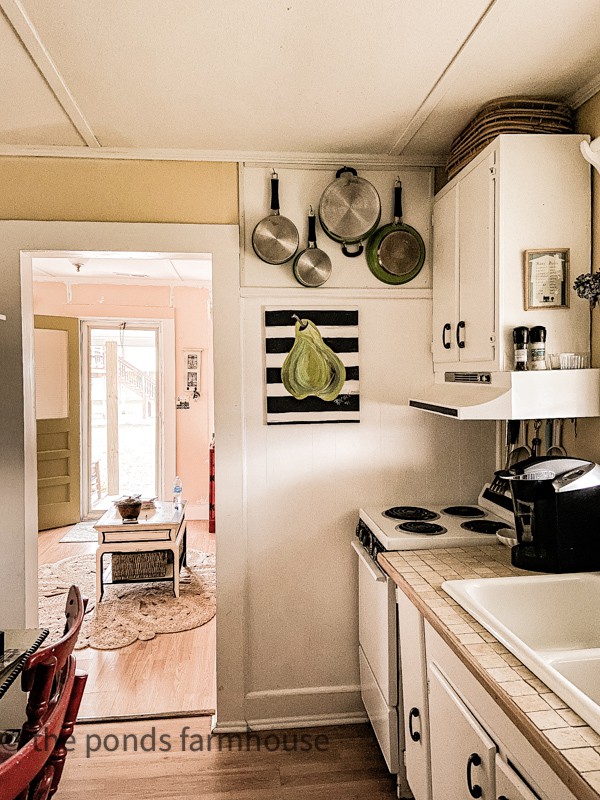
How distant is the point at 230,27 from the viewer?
165cm

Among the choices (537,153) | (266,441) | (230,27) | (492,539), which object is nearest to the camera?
(230,27)

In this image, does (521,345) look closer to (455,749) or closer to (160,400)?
(455,749)

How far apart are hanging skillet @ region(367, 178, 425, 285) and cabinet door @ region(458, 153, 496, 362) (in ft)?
1.11

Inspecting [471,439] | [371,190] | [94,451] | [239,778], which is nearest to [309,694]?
[239,778]

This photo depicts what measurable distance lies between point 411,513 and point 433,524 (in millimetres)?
158

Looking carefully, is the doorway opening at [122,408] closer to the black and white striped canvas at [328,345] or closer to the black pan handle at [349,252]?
the black and white striped canvas at [328,345]

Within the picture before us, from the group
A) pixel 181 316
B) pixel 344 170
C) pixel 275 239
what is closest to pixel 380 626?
pixel 275 239

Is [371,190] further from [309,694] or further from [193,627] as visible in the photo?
[193,627]

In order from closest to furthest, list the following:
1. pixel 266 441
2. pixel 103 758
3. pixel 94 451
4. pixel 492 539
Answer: pixel 492 539, pixel 103 758, pixel 266 441, pixel 94 451

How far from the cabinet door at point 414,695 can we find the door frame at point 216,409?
866mm

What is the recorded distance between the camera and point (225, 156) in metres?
2.58

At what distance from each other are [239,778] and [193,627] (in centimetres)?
145

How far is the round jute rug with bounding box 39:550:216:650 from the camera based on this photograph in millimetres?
3622

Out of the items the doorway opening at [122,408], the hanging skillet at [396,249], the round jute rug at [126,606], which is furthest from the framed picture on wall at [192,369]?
the hanging skillet at [396,249]
